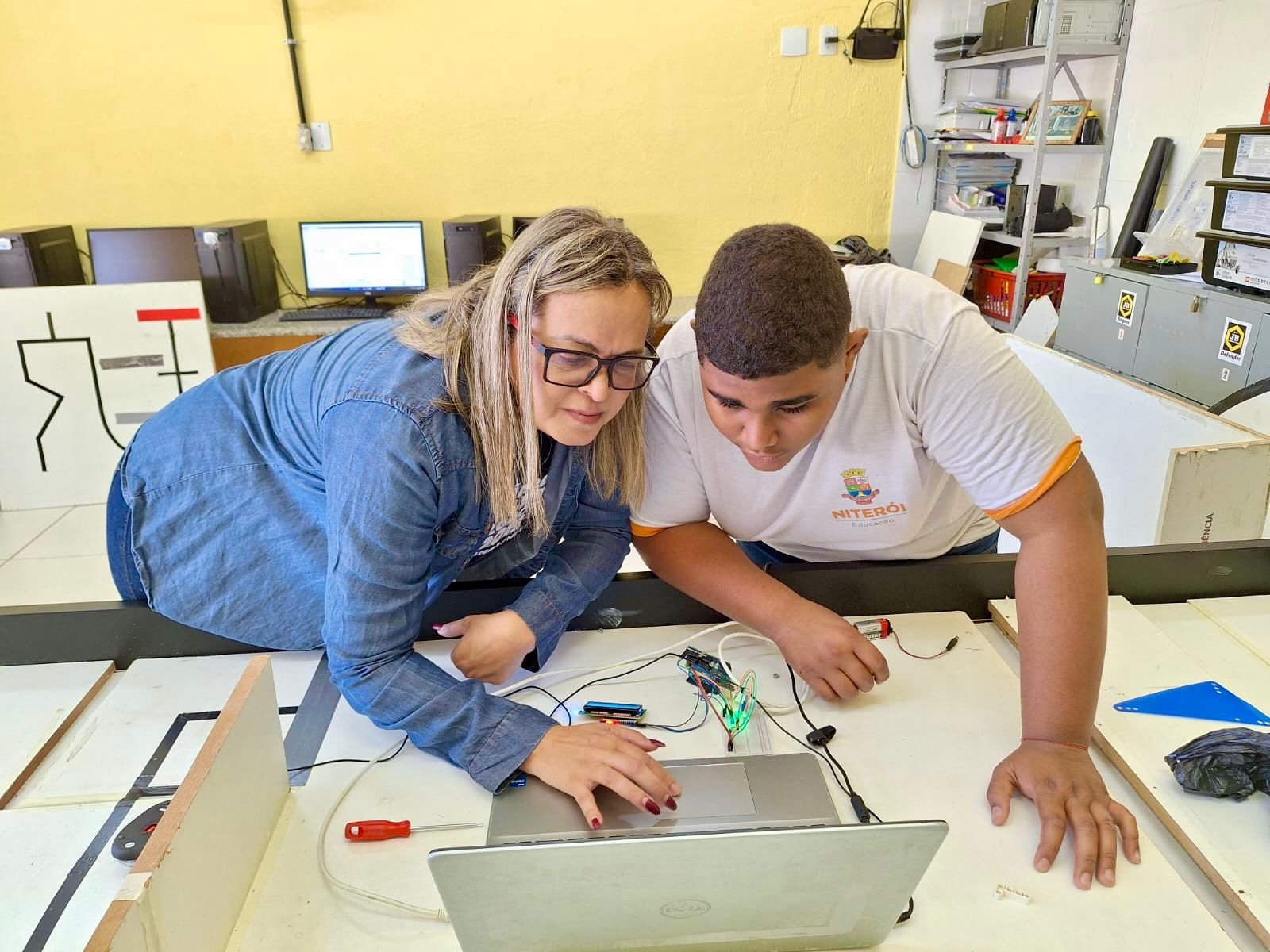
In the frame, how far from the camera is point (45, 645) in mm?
1126

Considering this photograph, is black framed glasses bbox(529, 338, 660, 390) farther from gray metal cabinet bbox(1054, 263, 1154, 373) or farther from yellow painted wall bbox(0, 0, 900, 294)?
yellow painted wall bbox(0, 0, 900, 294)

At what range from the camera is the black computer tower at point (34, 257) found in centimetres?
321

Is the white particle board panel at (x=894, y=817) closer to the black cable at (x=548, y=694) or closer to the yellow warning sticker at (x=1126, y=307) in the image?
the black cable at (x=548, y=694)

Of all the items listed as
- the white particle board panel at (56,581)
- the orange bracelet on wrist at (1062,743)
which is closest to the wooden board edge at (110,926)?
the orange bracelet on wrist at (1062,743)

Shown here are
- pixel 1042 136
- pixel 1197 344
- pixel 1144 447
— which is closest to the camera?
pixel 1144 447

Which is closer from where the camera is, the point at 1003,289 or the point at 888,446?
the point at 888,446

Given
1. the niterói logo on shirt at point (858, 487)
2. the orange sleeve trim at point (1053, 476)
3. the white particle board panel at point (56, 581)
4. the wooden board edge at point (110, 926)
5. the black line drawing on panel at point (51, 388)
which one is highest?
the orange sleeve trim at point (1053, 476)

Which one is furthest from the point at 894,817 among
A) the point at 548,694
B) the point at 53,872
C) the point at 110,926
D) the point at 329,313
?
the point at 329,313

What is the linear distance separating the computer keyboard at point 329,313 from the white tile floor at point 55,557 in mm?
999

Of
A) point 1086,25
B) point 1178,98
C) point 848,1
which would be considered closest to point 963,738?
point 1178,98

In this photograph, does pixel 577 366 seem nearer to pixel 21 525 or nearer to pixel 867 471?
pixel 867 471

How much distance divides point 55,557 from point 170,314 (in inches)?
34.0

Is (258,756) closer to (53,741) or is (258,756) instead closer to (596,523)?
(53,741)

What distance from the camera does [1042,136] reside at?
307 cm
